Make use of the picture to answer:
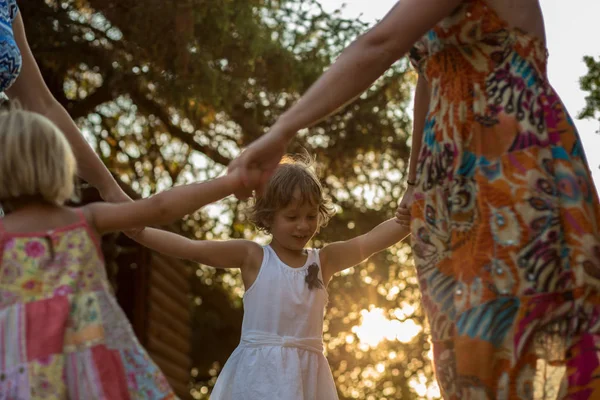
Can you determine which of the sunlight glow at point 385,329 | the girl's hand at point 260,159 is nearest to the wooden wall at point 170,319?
the sunlight glow at point 385,329

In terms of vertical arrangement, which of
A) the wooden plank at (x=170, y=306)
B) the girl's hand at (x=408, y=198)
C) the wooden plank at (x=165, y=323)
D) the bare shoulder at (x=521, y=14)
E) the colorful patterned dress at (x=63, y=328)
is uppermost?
the wooden plank at (x=170, y=306)

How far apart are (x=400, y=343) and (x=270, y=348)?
903cm

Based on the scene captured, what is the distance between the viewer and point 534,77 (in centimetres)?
240

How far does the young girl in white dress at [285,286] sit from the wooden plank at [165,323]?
8365 mm

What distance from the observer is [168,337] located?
13.7 meters

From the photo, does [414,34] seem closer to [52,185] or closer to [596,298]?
[596,298]

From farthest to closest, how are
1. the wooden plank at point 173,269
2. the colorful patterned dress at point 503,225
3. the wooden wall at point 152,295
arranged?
the wooden plank at point 173,269
the wooden wall at point 152,295
the colorful patterned dress at point 503,225

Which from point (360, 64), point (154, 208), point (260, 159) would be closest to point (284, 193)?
point (154, 208)

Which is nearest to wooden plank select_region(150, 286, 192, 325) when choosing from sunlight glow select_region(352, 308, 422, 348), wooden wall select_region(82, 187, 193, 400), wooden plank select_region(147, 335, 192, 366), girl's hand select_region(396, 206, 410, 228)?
wooden wall select_region(82, 187, 193, 400)

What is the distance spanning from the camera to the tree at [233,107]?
9617mm

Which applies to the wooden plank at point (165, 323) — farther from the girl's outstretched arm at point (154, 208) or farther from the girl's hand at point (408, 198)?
the girl's outstretched arm at point (154, 208)

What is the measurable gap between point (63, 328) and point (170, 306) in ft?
37.0

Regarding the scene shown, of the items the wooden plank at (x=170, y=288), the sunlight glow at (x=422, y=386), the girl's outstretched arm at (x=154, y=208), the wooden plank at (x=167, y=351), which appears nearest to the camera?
the girl's outstretched arm at (x=154, y=208)

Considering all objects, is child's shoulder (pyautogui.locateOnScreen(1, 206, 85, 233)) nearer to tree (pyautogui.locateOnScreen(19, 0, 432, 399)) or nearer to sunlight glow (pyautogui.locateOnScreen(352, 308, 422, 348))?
tree (pyautogui.locateOnScreen(19, 0, 432, 399))
